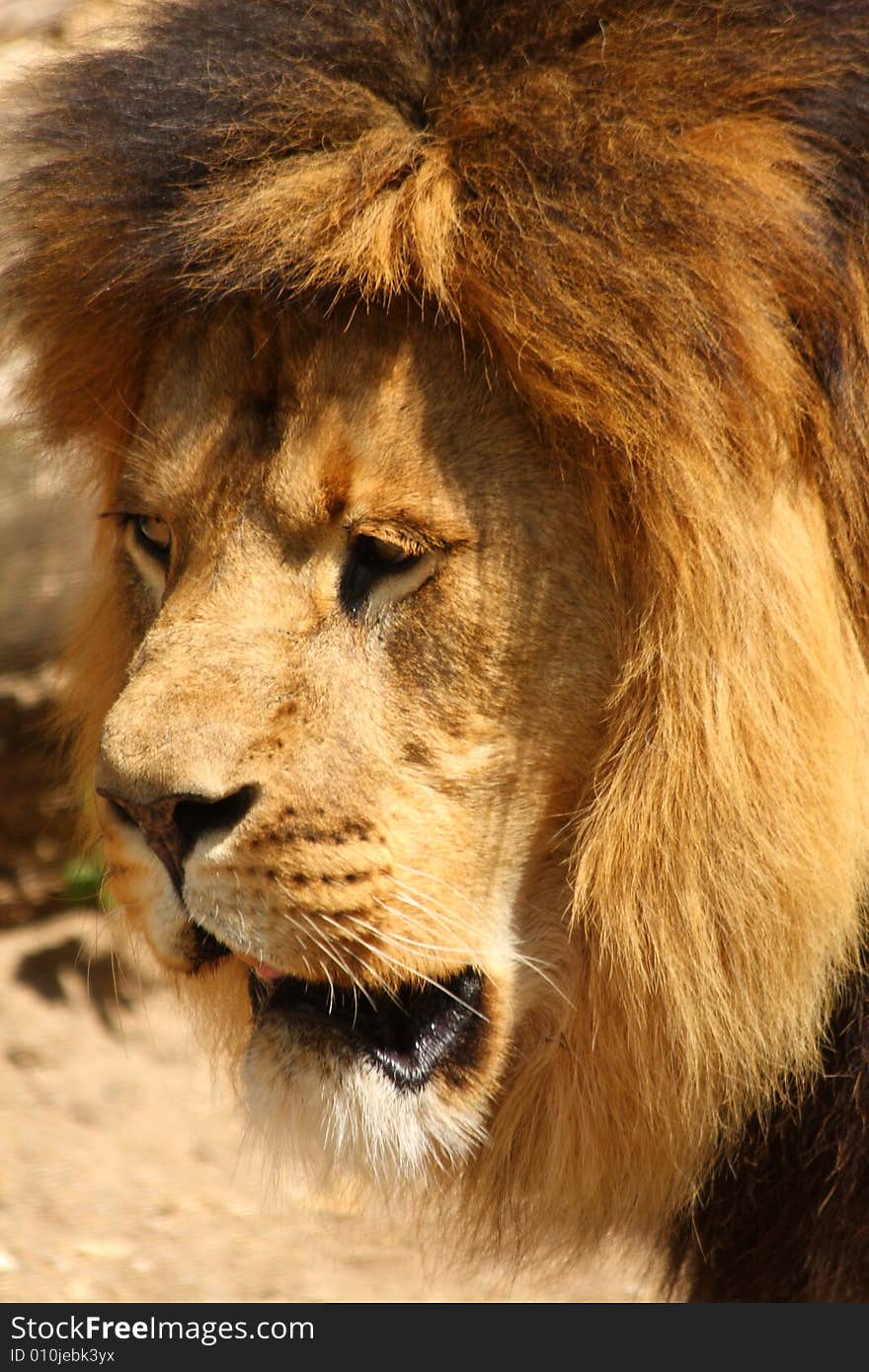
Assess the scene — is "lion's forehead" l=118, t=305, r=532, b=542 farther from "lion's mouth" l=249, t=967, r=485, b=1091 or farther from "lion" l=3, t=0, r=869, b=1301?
"lion's mouth" l=249, t=967, r=485, b=1091

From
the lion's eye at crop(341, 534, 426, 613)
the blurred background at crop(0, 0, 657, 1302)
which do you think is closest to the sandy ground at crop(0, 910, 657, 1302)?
the blurred background at crop(0, 0, 657, 1302)

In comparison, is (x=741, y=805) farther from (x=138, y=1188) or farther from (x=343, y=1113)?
(x=138, y=1188)

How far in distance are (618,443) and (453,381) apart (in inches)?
9.5

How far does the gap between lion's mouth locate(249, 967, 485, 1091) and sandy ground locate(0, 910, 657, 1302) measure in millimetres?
1189

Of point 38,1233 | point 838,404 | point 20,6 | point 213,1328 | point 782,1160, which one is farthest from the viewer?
point 20,6

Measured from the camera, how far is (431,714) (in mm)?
2057

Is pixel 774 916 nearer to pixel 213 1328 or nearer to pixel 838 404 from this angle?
pixel 838 404

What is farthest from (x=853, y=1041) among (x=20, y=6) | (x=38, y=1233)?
(x=20, y=6)

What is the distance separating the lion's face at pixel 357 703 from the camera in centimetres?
199

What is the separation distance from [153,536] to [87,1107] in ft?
8.36

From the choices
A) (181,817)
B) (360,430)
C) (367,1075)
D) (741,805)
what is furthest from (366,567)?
(367,1075)

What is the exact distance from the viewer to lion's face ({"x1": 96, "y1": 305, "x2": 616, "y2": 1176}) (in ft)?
6.54

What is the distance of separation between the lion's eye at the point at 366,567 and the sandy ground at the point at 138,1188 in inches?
65.8

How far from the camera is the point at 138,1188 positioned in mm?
4219
